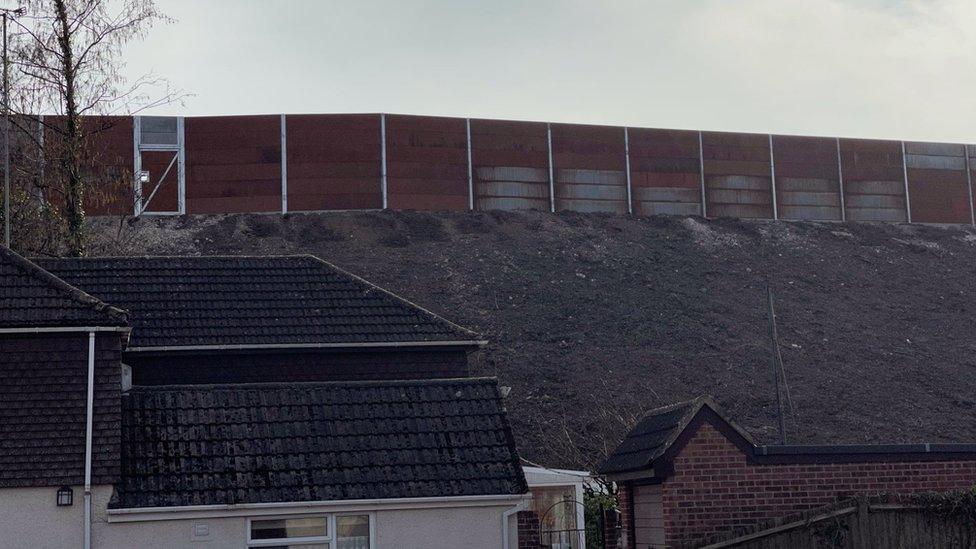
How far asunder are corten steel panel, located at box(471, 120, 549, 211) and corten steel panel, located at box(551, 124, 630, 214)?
0.60 meters

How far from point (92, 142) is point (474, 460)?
2131 cm

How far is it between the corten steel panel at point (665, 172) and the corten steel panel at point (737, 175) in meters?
0.57

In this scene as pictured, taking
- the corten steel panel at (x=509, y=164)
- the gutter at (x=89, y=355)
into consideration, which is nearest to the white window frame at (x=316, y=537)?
the gutter at (x=89, y=355)

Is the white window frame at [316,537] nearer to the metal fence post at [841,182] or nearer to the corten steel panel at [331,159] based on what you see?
the corten steel panel at [331,159]

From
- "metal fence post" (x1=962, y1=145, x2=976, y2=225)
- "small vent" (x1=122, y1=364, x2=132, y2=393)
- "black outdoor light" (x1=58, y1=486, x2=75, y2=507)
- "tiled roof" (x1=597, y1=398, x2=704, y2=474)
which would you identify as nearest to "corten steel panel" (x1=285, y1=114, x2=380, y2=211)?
"metal fence post" (x1=962, y1=145, x2=976, y2=225)

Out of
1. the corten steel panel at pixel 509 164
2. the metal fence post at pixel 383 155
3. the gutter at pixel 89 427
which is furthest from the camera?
the corten steel panel at pixel 509 164

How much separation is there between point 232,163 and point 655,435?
31.6 m

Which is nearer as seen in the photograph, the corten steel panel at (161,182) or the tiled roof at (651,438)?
the tiled roof at (651,438)

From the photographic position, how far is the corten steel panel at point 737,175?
48.3 m

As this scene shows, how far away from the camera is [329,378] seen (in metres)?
20.0

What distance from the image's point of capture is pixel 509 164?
45.5 meters

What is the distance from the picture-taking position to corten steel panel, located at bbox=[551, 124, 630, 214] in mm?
45938

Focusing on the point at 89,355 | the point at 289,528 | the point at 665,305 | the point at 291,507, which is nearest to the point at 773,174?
the point at 665,305

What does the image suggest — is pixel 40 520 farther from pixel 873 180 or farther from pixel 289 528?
pixel 873 180
